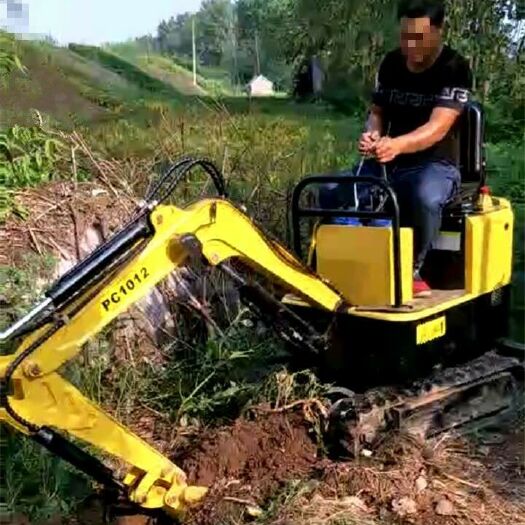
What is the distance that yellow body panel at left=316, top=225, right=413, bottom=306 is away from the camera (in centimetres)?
488

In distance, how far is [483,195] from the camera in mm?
5391

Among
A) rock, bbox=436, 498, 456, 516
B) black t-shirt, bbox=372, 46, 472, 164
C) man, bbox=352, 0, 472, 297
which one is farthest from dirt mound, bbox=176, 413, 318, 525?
black t-shirt, bbox=372, 46, 472, 164

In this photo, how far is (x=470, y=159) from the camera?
5.34 metres

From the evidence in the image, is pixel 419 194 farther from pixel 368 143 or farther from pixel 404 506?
pixel 404 506

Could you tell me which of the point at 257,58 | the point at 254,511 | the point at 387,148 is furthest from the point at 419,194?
the point at 257,58

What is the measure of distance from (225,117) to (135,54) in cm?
995

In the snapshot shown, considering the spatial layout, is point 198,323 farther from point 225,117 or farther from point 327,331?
point 225,117

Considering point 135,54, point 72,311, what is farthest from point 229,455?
point 135,54

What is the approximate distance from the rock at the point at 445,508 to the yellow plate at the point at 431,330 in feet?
2.71

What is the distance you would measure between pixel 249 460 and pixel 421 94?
195 centimetres

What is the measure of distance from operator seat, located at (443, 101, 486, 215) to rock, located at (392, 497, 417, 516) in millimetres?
1503

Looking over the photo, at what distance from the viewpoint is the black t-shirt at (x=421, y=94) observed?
521 cm

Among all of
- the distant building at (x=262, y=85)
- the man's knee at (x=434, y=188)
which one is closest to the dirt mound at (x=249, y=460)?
the man's knee at (x=434, y=188)

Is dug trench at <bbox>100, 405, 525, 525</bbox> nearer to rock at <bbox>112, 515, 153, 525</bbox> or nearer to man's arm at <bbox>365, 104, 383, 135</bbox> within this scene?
rock at <bbox>112, 515, 153, 525</bbox>
